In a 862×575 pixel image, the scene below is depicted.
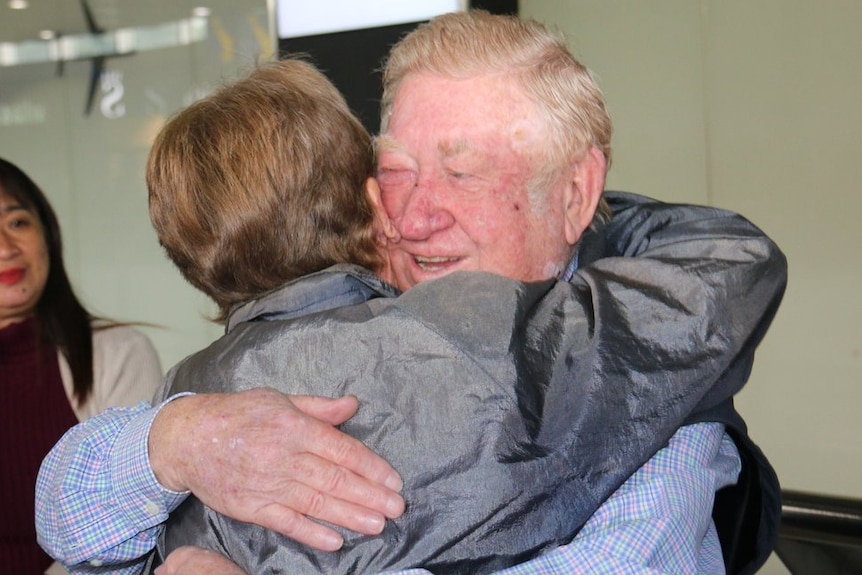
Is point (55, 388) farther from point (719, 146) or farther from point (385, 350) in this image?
point (719, 146)

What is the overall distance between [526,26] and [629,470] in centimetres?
70

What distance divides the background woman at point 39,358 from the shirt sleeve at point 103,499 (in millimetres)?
1559

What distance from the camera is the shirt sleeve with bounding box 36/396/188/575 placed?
132 centimetres

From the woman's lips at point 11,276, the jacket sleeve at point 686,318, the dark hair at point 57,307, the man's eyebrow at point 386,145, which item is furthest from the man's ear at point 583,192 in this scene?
the woman's lips at point 11,276

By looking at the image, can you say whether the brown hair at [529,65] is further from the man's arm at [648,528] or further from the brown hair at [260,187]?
the man's arm at [648,528]

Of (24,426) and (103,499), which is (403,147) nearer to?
(103,499)

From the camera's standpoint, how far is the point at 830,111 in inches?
170

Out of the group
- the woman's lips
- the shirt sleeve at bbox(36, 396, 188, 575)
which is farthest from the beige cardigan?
the shirt sleeve at bbox(36, 396, 188, 575)

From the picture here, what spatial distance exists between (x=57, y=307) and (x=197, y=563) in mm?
2075

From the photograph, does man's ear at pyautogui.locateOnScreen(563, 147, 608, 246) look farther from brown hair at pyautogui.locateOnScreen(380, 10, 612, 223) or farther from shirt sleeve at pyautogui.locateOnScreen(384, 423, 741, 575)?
shirt sleeve at pyautogui.locateOnScreen(384, 423, 741, 575)

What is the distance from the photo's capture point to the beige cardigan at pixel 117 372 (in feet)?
9.89

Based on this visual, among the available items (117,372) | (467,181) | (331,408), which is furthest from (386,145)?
(117,372)

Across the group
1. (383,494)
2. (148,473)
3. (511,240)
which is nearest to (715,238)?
(511,240)

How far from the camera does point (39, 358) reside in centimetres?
304
